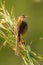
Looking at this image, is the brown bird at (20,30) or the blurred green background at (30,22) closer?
the brown bird at (20,30)

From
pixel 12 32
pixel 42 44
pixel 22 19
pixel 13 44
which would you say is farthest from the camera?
pixel 42 44

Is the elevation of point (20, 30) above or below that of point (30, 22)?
below

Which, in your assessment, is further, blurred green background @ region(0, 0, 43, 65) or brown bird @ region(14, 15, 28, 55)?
blurred green background @ region(0, 0, 43, 65)

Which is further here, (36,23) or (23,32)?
(36,23)

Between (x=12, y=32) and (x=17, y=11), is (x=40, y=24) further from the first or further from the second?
(x=12, y=32)

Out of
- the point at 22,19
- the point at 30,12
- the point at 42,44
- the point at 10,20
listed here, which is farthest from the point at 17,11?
the point at 10,20

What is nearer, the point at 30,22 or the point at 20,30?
the point at 20,30

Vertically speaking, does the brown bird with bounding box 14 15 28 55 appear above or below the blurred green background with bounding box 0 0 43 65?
below

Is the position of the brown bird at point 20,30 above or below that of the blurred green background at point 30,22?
below
